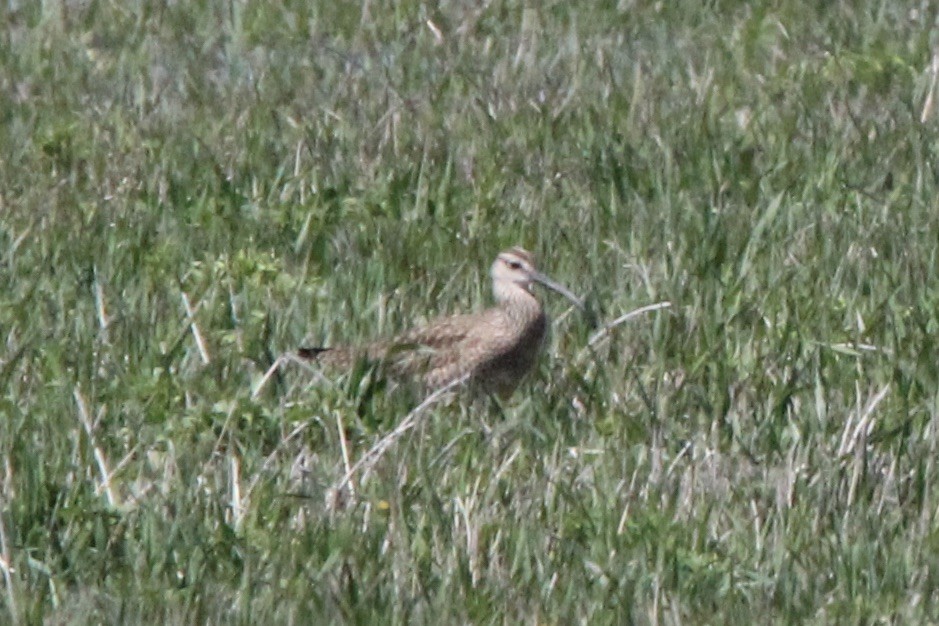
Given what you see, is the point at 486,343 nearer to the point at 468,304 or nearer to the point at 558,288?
the point at 558,288

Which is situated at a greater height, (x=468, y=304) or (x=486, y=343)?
(x=486, y=343)

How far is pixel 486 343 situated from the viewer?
7.32 m

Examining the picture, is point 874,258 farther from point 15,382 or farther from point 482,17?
point 482,17

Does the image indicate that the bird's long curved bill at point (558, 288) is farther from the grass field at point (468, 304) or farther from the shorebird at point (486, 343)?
the grass field at point (468, 304)

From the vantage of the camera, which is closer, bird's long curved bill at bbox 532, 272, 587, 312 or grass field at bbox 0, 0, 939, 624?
grass field at bbox 0, 0, 939, 624

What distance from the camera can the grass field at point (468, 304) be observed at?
5348 millimetres

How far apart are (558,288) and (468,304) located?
51cm

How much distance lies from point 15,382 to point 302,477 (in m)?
1.10

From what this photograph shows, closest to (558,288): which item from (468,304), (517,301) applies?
(517,301)

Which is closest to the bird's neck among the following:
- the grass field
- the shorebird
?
the shorebird

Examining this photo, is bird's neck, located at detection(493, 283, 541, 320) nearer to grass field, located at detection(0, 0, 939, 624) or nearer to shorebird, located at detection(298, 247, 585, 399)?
shorebird, located at detection(298, 247, 585, 399)

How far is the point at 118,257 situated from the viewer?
7.87 meters

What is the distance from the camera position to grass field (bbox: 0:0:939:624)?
5.35 m

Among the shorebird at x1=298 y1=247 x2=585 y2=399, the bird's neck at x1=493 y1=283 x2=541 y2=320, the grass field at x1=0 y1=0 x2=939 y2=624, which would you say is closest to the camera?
the grass field at x1=0 y1=0 x2=939 y2=624
